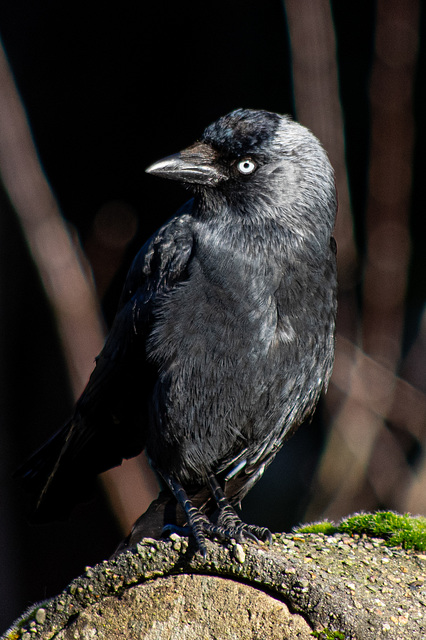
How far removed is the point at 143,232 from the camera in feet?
15.9

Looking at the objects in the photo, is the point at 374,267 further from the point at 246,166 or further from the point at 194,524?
the point at 194,524

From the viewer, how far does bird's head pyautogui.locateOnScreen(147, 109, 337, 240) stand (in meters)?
2.76

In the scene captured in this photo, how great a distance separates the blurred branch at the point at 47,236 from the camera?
3.73 metres

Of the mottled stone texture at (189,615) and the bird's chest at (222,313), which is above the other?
the bird's chest at (222,313)

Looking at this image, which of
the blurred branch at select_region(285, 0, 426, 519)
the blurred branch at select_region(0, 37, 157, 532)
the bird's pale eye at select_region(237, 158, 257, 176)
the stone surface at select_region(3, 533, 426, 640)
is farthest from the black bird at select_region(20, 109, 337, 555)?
the blurred branch at select_region(0, 37, 157, 532)

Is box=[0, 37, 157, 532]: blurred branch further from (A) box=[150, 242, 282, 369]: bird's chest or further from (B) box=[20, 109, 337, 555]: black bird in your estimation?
(A) box=[150, 242, 282, 369]: bird's chest

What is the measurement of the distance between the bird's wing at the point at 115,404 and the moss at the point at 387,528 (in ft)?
2.85

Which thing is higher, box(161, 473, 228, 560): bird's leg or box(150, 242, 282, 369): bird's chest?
box(150, 242, 282, 369): bird's chest

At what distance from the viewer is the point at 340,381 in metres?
4.22

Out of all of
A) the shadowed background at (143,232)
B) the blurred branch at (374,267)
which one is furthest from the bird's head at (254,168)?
the shadowed background at (143,232)

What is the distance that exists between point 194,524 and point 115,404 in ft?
2.49

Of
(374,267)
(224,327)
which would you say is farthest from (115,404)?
(374,267)

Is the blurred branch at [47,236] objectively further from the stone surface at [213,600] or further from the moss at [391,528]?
the stone surface at [213,600]

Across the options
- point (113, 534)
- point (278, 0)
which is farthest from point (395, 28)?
point (113, 534)
